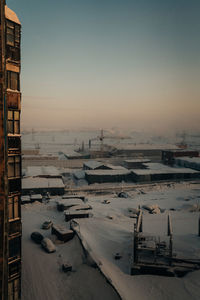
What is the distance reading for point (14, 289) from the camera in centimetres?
1007

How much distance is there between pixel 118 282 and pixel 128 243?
4657mm

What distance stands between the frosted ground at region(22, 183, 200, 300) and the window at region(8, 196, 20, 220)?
7.30 metres

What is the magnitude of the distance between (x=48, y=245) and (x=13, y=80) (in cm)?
1496

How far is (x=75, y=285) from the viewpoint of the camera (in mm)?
15852

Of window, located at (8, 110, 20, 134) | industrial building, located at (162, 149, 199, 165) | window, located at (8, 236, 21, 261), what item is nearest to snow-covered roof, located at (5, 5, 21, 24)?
window, located at (8, 110, 20, 134)

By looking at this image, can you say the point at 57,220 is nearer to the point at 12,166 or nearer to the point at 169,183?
the point at 12,166

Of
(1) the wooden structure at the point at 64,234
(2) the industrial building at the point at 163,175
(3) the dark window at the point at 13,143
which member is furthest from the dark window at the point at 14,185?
(2) the industrial building at the point at 163,175

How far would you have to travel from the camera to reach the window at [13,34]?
31.5 feet

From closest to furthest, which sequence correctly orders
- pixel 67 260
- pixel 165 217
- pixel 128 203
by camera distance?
pixel 67 260, pixel 165 217, pixel 128 203

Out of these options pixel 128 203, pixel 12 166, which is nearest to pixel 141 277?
pixel 12 166

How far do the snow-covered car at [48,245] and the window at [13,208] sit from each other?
10.4 m

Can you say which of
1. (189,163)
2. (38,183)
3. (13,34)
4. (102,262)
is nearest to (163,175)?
(189,163)

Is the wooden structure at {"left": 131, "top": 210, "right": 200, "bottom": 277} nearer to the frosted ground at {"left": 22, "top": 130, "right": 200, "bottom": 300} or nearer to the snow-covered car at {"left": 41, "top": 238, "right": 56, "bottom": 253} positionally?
the frosted ground at {"left": 22, "top": 130, "right": 200, "bottom": 300}

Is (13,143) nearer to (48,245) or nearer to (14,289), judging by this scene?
(14,289)
